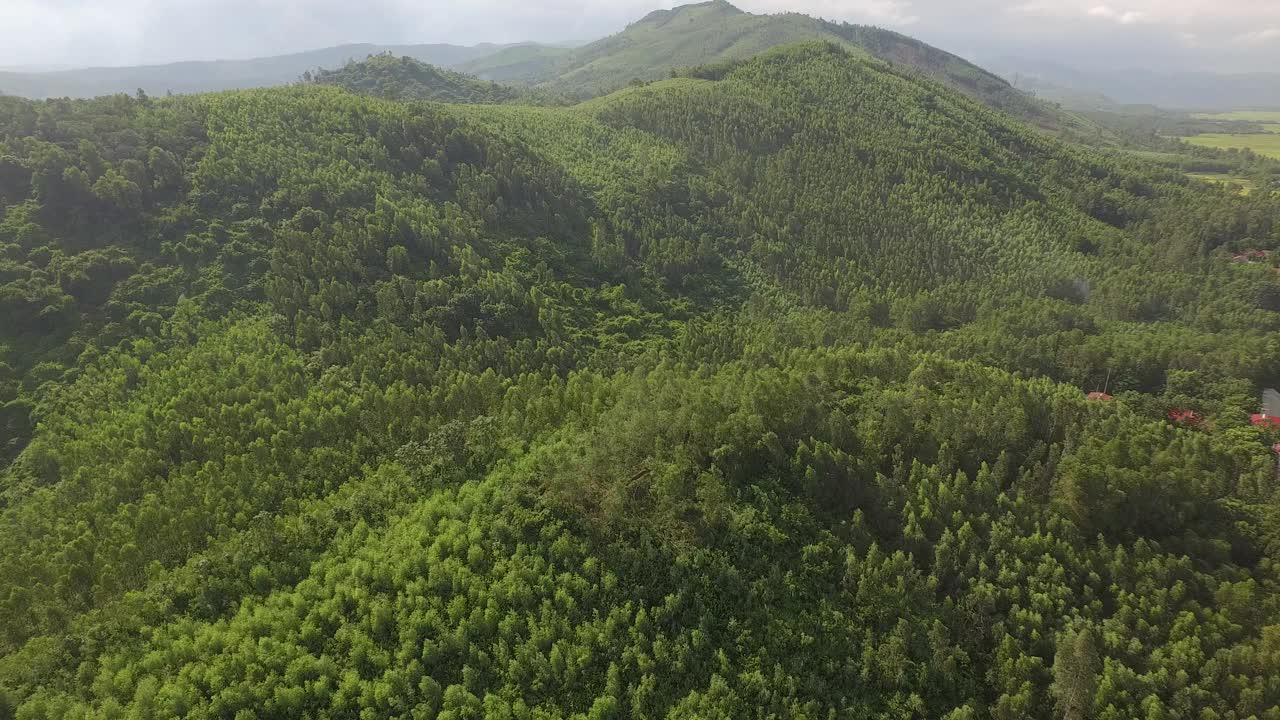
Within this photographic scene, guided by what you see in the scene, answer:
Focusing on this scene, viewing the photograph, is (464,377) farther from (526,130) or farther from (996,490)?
(526,130)

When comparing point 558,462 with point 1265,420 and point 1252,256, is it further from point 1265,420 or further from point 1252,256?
point 1252,256

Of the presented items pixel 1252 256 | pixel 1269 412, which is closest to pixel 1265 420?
pixel 1269 412

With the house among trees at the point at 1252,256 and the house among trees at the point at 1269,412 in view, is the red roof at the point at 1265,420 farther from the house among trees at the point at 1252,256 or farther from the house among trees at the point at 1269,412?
the house among trees at the point at 1252,256

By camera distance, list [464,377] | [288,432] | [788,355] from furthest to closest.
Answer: [788,355] → [464,377] → [288,432]

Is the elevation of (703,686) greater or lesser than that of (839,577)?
lesser

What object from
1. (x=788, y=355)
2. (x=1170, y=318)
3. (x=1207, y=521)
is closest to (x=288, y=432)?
(x=788, y=355)

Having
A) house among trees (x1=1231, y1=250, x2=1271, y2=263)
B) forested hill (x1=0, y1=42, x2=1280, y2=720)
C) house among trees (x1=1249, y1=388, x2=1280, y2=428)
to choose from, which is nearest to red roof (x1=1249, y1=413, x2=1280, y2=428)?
house among trees (x1=1249, y1=388, x2=1280, y2=428)

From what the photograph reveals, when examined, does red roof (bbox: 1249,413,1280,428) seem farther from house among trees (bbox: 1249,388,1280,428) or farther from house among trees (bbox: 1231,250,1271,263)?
house among trees (bbox: 1231,250,1271,263)
